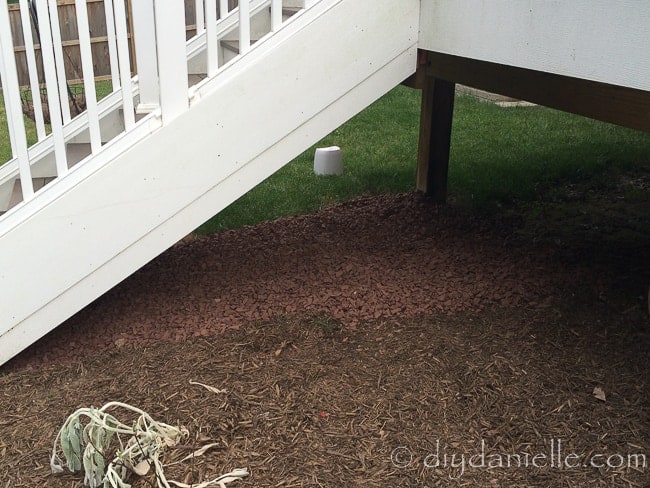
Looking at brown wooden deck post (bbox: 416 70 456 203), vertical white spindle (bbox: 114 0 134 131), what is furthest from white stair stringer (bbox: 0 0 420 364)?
brown wooden deck post (bbox: 416 70 456 203)

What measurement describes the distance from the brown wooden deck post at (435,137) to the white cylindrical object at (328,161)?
1142mm

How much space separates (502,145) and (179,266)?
13.9 ft

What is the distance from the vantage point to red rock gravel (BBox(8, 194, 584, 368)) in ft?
11.3

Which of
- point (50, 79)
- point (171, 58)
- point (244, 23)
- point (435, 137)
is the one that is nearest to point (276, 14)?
point (244, 23)

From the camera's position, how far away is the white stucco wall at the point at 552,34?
7.13 ft

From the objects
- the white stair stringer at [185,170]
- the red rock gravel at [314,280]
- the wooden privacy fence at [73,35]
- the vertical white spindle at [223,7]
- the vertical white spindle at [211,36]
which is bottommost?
the wooden privacy fence at [73,35]

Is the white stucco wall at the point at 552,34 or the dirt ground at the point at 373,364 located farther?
the dirt ground at the point at 373,364

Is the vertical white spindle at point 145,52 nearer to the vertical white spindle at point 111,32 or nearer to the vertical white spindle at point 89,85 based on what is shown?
the vertical white spindle at point 111,32

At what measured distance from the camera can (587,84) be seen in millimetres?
2982

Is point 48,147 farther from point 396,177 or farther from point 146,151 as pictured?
point 396,177

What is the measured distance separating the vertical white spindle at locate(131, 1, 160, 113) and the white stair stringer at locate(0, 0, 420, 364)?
1.90ft

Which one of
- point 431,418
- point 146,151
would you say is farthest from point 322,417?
point 146,151

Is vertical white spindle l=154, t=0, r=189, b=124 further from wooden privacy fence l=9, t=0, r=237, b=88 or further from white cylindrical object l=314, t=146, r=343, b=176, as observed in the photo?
wooden privacy fence l=9, t=0, r=237, b=88

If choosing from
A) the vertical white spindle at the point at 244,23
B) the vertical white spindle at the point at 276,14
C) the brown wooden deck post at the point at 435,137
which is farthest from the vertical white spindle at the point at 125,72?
the brown wooden deck post at the point at 435,137
